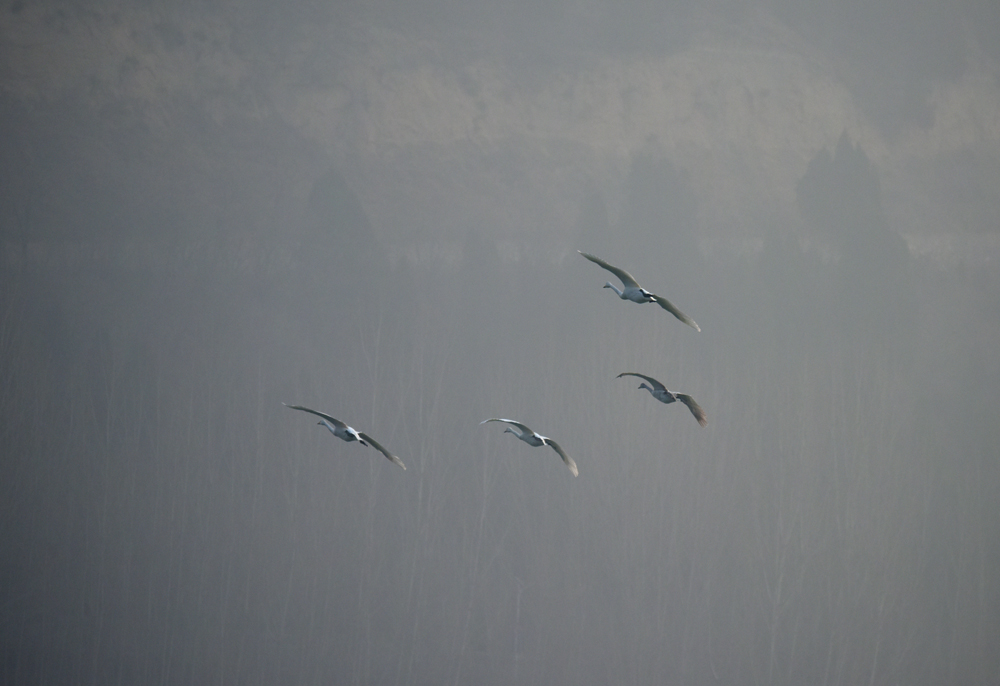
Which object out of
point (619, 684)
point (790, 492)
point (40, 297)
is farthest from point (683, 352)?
point (40, 297)

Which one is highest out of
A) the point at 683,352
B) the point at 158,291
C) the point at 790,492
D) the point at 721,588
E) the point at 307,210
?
the point at 307,210

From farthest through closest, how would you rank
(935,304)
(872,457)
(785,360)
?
(935,304) → (785,360) → (872,457)

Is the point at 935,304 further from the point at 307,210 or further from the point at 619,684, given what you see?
the point at 307,210

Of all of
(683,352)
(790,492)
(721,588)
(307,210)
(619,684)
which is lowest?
(619,684)

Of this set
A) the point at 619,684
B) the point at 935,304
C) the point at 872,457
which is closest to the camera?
the point at 619,684

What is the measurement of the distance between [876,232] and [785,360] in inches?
209

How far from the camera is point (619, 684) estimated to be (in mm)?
20453

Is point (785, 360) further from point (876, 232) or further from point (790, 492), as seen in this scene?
point (876, 232)

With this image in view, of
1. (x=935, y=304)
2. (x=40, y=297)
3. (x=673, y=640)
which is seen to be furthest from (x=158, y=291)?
(x=935, y=304)

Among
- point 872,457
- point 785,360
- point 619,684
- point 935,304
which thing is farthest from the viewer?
point 935,304

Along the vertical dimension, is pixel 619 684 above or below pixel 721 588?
below

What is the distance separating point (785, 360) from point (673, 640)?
763 cm

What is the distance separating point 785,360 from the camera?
23.6 metres

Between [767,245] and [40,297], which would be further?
[767,245]
